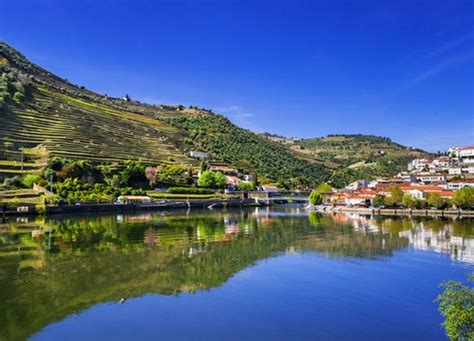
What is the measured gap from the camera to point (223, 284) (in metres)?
25.2

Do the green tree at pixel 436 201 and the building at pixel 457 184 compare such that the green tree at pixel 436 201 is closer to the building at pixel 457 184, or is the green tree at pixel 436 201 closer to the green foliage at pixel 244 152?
the building at pixel 457 184

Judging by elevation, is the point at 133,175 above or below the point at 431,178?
below

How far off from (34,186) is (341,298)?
192 feet

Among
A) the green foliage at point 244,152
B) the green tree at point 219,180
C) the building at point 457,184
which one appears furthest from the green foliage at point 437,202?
the green foliage at point 244,152

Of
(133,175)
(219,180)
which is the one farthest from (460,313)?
(219,180)

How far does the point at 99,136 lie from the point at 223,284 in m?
84.1

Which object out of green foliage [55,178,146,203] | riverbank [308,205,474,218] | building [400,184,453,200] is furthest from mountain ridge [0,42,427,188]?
building [400,184,453,200]

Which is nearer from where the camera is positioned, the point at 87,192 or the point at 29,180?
the point at 29,180

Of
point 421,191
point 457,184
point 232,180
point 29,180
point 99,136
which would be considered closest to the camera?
point 29,180

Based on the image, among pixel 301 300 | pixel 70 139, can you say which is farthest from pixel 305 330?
pixel 70 139

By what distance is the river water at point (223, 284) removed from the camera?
18047 mm

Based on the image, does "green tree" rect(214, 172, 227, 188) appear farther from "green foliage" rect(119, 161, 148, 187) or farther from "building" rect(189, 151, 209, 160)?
"building" rect(189, 151, 209, 160)

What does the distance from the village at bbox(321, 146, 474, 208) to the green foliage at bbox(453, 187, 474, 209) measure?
54 cm

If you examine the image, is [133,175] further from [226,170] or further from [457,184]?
[457,184]
